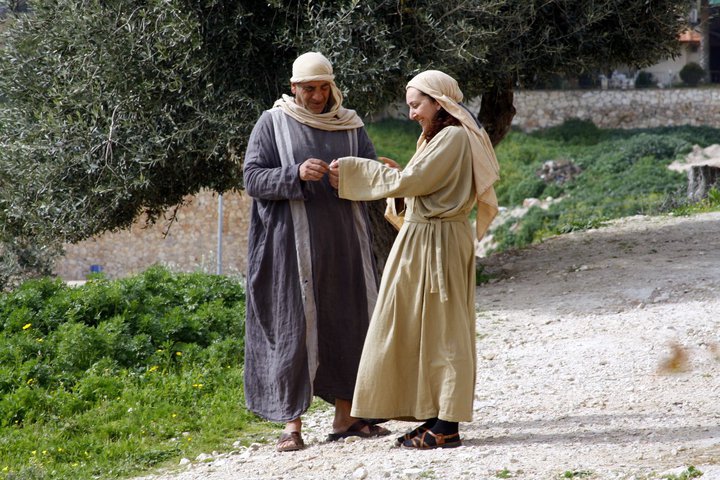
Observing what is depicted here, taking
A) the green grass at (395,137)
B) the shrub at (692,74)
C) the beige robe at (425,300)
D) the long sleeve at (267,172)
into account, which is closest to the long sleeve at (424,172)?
the beige robe at (425,300)

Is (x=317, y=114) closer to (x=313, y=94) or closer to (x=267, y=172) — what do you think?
(x=313, y=94)

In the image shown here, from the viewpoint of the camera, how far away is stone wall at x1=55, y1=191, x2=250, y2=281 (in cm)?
2059

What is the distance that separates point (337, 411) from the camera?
522cm

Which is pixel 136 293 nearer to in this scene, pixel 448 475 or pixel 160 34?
pixel 160 34

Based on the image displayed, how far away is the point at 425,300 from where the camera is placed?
4617 mm

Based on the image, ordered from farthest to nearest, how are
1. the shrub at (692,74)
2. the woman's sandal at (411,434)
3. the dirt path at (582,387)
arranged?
the shrub at (692,74) < the woman's sandal at (411,434) < the dirt path at (582,387)

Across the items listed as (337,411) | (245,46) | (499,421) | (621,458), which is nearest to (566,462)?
(621,458)

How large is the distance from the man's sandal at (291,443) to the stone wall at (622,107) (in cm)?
3194

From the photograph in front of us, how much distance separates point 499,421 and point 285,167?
1784 millimetres

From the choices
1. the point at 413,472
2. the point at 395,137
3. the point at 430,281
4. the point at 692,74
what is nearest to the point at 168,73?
the point at 430,281

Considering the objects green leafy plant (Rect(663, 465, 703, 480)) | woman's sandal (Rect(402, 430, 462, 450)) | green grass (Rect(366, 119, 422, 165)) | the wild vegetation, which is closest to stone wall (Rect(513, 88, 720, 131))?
green grass (Rect(366, 119, 422, 165))

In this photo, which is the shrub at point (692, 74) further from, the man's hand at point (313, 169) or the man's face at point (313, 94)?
the man's hand at point (313, 169)

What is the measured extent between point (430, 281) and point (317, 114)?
1.12 meters

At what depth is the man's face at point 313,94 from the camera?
5008mm
